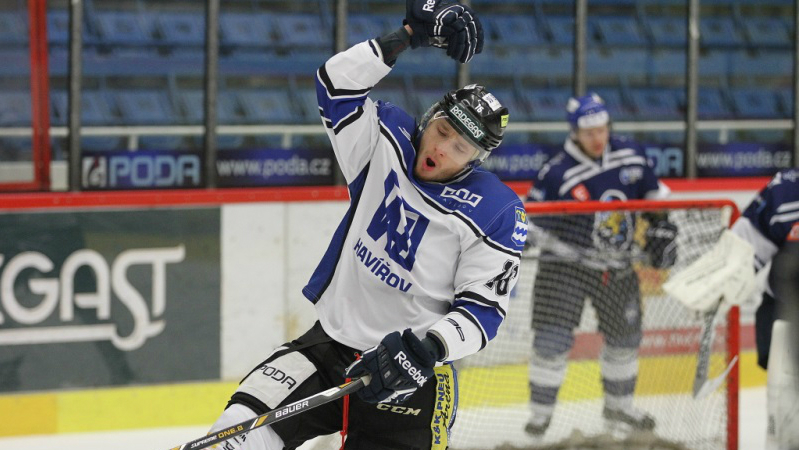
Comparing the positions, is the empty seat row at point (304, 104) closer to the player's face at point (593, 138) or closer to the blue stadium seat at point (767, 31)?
the blue stadium seat at point (767, 31)

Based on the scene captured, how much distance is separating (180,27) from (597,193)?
1.84 metres

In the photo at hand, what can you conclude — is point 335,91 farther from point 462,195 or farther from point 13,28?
point 13,28

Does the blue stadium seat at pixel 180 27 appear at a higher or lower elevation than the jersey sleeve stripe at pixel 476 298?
higher

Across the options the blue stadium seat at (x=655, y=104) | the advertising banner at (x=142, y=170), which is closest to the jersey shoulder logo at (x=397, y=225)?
the advertising banner at (x=142, y=170)

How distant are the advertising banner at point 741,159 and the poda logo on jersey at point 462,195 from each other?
3.64m

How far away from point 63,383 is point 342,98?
2352 millimetres

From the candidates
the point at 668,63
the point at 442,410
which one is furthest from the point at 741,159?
the point at 442,410

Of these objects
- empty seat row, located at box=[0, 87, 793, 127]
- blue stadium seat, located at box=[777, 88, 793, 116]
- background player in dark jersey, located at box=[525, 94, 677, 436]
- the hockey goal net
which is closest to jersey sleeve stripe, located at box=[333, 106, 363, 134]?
the hockey goal net

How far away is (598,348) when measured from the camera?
14.1ft

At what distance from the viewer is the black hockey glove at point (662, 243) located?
4109 mm

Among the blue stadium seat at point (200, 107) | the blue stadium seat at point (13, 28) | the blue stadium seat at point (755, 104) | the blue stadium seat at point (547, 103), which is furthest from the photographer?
the blue stadium seat at point (755, 104)

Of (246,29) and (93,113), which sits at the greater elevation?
(246,29)

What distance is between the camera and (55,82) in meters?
4.59

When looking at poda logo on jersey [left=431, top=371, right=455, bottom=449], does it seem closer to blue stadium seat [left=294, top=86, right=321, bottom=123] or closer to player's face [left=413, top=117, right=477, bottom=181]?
player's face [left=413, top=117, right=477, bottom=181]
